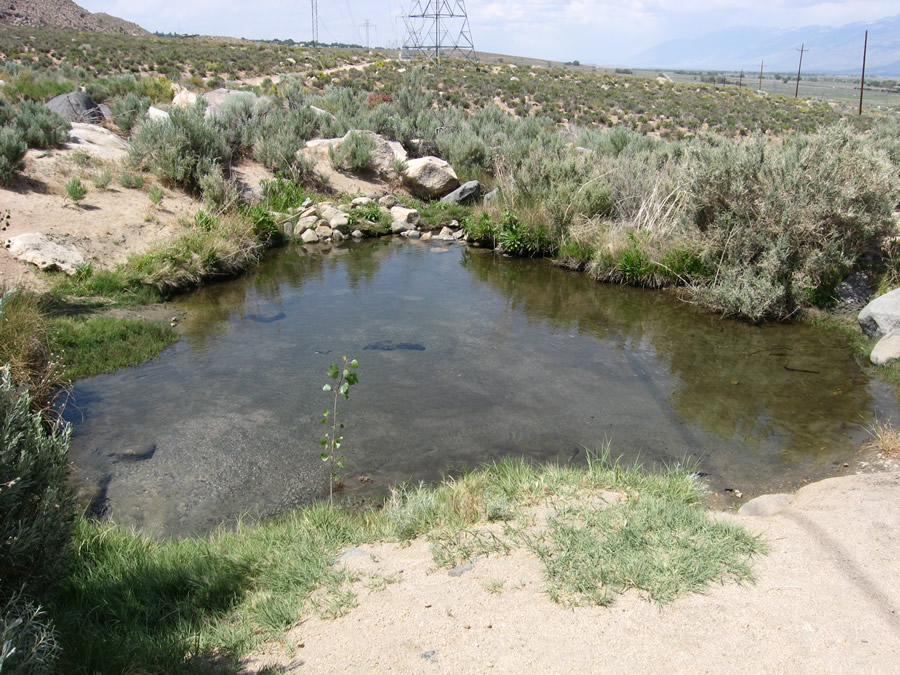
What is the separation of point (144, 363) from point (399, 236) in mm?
8623

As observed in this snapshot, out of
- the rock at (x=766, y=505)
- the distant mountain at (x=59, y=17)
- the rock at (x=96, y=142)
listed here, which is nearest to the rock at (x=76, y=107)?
the rock at (x=96, y=142)

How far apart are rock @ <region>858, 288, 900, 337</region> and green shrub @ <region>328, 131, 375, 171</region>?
13173mm

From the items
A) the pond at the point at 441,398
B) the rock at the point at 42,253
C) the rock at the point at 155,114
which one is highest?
the rock at the point at 155,114

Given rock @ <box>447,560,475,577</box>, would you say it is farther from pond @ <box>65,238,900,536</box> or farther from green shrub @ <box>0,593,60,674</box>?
green shrub @ <box>0,593,60,674</box>

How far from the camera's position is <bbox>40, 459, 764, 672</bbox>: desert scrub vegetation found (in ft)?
10.5

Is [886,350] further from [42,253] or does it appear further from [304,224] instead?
[42,253]

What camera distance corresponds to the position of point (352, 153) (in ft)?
59.6

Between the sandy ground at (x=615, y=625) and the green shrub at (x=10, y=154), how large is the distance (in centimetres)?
1161

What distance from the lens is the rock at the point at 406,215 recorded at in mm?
16234

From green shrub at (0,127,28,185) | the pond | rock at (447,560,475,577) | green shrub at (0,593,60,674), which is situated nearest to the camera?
green shrub at (0,593,60,674)

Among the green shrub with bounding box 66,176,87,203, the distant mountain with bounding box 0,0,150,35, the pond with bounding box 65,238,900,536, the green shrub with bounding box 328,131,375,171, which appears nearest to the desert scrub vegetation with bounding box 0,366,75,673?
the pond with bounding box 65,238,900,536

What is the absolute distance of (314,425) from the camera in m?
6.60

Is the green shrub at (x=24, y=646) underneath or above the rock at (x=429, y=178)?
underneath

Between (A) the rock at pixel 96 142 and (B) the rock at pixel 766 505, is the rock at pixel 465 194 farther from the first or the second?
(B) the rock at pixel 766 505
